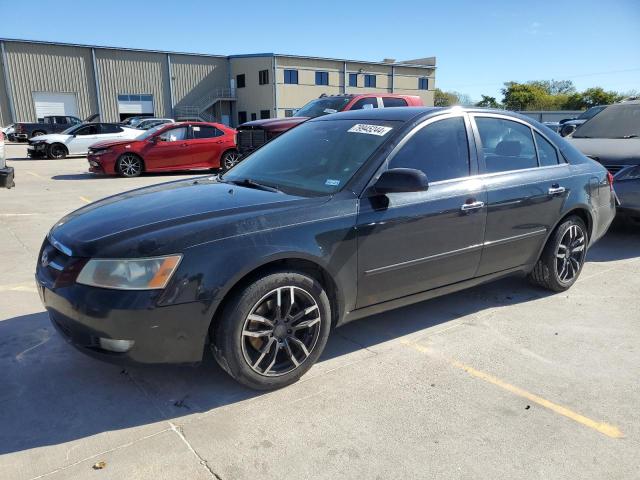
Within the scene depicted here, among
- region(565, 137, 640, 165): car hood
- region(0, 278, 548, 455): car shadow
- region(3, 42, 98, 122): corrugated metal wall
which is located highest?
region(3, 42, 98, 122): corrugated metal wall

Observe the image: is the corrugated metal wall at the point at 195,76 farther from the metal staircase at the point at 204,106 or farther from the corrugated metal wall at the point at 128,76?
the corrugated metal wall at the point at 128,76

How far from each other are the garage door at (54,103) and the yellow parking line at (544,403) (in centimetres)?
4645

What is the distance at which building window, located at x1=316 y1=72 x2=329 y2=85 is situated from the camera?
166ft

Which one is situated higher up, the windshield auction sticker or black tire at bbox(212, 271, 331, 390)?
the windshield auction sticker

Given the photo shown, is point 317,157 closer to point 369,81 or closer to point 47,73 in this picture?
point 47,73

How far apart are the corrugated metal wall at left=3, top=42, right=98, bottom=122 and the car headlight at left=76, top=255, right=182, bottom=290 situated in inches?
1794

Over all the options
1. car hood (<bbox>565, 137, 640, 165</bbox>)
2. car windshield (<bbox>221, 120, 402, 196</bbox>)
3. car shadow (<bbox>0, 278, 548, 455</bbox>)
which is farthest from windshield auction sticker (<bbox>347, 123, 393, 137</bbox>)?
car hood (<bbox>565, 137, 640, 165</bbox>)

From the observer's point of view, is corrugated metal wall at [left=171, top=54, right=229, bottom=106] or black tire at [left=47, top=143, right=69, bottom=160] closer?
black tire at [left=47, top=143, right=69, bottom=160]

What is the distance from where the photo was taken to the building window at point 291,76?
160 ft

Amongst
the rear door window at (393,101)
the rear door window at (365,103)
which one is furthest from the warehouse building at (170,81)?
the rear door window at (365,103)

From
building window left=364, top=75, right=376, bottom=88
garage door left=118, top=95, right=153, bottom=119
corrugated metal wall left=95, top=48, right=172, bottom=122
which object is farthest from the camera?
building window left=364, top=75, right=376, bottom=88

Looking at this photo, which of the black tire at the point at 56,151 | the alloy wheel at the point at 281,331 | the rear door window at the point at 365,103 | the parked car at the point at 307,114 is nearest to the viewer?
the alloy wheel at the point at 281,331

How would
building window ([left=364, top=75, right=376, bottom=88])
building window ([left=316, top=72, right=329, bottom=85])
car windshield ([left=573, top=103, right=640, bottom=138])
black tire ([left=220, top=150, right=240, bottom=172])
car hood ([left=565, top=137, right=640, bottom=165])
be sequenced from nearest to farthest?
car hood ([left=565, top=137, right=640, bottom=165])
car windshield ([left=573, top=103, right=640, bottom=138])
black tire ([left=220, top=150, right=240, bottom=172])
building window ([left=316, top=72, right=329, bottom=85])
building window ([left=364, top=75, right=376, bottom=88])

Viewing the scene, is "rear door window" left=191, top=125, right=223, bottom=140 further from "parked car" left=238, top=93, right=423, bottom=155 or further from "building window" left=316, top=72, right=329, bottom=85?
"building window" left=316, top=72, right=329, bottom=85
